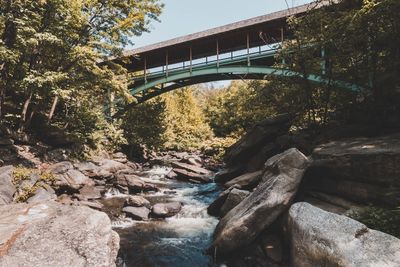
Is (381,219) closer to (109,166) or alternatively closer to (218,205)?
(218,205)

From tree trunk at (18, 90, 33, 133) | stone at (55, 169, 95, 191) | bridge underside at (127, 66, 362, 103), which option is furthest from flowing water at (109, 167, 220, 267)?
bridge underside at (127, 66, 362, 103)

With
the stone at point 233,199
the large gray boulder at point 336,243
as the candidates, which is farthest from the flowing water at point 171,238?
the large gray boulder at point 336,243

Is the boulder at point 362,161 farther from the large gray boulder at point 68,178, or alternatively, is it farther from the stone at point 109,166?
the stone at point 109,166

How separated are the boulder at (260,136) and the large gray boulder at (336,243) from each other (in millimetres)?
7852

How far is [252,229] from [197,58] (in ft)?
57.4

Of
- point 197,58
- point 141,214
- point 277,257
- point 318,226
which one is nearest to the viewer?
point 318,226

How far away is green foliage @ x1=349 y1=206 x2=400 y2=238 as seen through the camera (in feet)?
17.2

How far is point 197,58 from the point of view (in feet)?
71.8

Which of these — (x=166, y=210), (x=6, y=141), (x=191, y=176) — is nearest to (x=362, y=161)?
(x=166, y=210)

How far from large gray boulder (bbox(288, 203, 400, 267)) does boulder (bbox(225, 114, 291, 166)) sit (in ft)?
25.8

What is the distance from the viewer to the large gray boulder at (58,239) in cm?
429

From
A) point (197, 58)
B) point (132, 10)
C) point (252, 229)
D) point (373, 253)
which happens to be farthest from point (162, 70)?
point (373, 253)

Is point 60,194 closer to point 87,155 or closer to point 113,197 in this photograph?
point 113,197

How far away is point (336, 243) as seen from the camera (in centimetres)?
457
